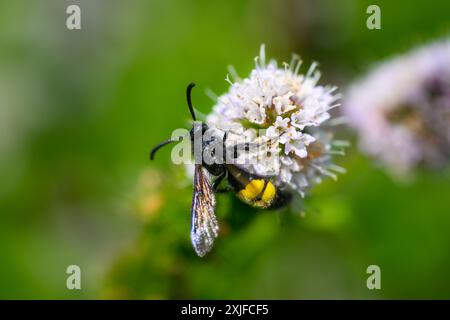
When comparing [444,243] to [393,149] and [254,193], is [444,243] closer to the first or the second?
[393,149]

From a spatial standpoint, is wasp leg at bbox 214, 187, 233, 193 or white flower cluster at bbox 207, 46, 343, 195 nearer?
white flower cluster at bbox 207, 46, 343, 195

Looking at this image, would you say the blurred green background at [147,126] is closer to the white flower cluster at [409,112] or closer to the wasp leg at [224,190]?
the white flower cluster at [409,112]

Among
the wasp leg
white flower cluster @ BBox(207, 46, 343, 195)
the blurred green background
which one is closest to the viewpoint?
white flower cluster @ BBox(207, 46, 343, 195)

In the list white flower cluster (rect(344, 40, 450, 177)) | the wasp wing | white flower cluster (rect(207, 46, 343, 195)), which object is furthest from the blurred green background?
the wasp wing

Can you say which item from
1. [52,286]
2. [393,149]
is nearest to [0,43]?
[52,286]

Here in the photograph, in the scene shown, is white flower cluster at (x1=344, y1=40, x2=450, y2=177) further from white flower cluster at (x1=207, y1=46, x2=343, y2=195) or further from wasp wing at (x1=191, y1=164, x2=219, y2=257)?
wasp wing at (x1=191, y1=164, x2=219, y2=257)

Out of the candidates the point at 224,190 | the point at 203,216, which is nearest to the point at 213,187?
the point at 224,190

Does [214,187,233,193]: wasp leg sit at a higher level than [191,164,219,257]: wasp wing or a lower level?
higher

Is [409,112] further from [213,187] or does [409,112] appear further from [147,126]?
[147,126]
